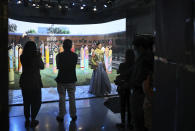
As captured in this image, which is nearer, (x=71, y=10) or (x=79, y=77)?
(x=71, y=10)

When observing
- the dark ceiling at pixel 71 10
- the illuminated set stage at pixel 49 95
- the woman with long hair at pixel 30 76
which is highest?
the dark ceiling at pixel 71 10

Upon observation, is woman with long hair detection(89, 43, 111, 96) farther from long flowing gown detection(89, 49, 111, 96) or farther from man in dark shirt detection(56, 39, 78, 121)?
man in dark shirt detection(56, 39, 78, 121)

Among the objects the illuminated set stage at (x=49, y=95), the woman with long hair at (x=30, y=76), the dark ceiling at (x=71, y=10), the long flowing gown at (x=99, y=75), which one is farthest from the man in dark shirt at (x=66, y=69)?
the dark ceiling at (x=71, y=10)

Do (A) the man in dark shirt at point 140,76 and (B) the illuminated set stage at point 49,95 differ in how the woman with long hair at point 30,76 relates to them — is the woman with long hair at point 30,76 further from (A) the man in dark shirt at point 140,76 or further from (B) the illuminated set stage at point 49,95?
(A) the man in dark shirt at point 140,76

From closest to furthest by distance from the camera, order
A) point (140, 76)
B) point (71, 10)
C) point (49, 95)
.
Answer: point (140, 76) → point (49, 95) → point (71, 10)

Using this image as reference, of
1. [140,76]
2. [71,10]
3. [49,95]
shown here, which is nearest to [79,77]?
[49,95]

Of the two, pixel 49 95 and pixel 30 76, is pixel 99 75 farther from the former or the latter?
pixel 30 76

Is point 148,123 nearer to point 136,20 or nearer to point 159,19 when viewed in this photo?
point 159,19

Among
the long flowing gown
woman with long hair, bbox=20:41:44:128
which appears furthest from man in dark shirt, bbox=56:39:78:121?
the long flowing gown

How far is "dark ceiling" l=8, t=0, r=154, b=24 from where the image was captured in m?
5.82

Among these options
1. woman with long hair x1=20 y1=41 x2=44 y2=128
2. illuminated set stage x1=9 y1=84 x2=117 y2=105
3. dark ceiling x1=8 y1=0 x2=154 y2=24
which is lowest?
illuminated set stage x1=9 y1=84 x2=117 y2=105

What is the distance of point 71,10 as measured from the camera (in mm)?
6910

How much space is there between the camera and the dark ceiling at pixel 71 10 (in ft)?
19.1

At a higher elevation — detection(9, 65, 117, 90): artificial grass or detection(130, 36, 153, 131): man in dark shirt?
detection(130, 36, 153, 131): man in dark shirt
